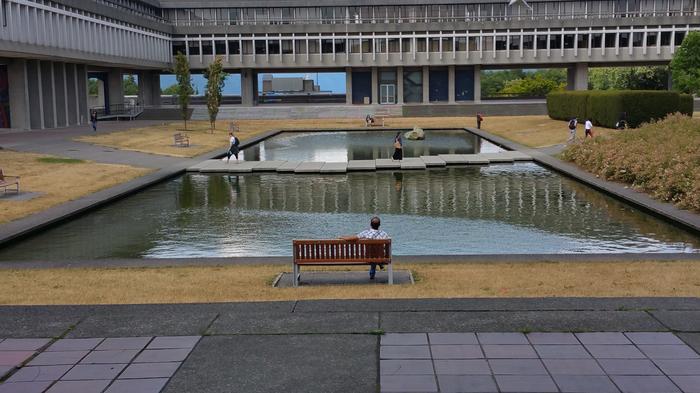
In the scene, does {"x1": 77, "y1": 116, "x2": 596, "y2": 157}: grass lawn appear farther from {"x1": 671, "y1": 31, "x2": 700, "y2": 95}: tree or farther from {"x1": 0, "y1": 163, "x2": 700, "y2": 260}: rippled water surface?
{"x1": 671, "y1": 31, "x2": 700, "y2": 95}: tree

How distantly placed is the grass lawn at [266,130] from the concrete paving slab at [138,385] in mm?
33170

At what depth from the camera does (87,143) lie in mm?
44281

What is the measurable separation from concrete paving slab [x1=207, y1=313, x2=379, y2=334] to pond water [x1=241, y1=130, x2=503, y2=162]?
27.3 meters

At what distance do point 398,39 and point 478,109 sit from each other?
17.0 meters

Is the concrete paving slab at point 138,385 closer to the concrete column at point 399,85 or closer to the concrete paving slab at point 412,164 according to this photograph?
the concrete paving slab at point 412,164

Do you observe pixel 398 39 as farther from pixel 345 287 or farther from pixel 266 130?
pixel 345 287

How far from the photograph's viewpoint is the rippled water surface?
56.4 feet

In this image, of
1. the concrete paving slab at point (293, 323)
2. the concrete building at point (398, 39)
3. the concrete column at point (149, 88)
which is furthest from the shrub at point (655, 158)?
the concrete column at point (149, 88)

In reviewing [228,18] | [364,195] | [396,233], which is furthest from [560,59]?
[396,233]

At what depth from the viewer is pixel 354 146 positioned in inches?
1823

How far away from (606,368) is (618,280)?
4.68 metres

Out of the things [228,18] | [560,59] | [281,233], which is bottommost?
[281,233]

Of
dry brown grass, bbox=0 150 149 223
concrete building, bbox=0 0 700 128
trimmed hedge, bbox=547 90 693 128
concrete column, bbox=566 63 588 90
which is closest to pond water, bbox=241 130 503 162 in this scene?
trimmed hedge, bbox=547 90 693 128

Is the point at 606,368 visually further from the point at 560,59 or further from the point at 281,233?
the point at 560,59
